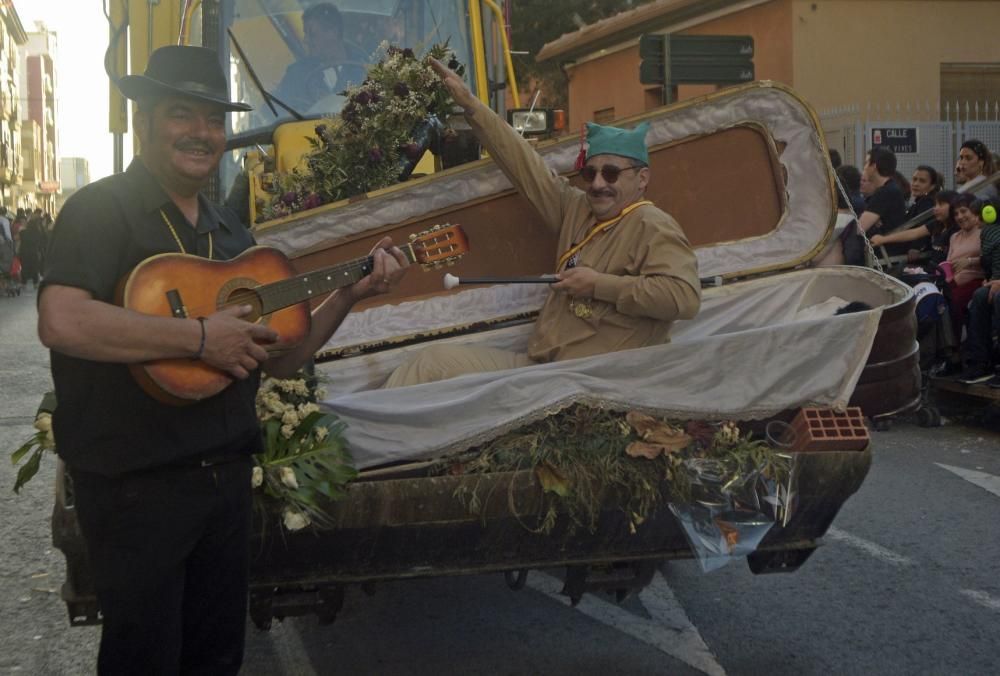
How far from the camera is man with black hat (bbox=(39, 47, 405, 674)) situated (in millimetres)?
2865

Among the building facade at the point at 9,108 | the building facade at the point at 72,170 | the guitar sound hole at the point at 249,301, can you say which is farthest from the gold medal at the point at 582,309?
the building facade at the point at 72,170

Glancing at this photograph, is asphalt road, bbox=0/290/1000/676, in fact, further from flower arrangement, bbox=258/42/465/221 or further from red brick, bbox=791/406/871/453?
flower arrangement, bbox=258/42/465/221

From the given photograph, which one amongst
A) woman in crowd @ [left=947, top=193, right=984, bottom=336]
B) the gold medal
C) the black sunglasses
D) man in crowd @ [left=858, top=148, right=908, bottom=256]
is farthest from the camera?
man in crowd @ [left=858, top=148, right=908, bottom=256]

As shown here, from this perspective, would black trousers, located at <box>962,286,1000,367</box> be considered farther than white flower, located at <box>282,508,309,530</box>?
Yes

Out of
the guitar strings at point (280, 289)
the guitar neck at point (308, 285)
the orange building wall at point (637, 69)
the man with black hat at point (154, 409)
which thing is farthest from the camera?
the orange building wall at point (637, 69)

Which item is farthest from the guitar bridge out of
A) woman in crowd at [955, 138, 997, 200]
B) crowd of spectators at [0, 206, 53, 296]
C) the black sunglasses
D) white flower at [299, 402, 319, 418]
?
crowd of spectators at [0, 206, 53, 296]

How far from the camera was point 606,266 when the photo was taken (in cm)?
473

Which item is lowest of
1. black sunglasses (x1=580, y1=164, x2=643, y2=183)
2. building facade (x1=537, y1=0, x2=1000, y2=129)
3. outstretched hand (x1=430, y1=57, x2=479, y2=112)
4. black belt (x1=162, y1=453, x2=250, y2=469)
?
black belt (x1=162, y1=453, x2=250, y2=469)

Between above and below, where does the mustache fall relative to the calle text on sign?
below

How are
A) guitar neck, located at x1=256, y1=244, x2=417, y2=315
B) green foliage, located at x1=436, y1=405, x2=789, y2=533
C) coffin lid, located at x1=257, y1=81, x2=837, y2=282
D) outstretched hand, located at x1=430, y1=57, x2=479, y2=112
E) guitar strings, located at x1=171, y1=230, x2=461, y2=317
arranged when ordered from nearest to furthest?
1. guitar strings, located at x1=171, y1=230, x2=461, y2=317
2. guitar neck, located at x1=256, y1=244, x2=417, y2=315
3. green foliage, located at x1=436, y1=405, x2=789, y2=533
4. outstretched hand, located at x1=430, y1=57, x2=479, y2=112
5. coffin lid, located at x1=257, y1=81, x2=837, y2=282

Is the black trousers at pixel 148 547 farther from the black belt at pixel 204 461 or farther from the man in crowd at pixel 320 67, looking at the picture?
the man in crowd at pixel 320 67

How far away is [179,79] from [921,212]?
9.06 meters

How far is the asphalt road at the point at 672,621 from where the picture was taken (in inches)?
179

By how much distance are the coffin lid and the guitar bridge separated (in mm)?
2342
